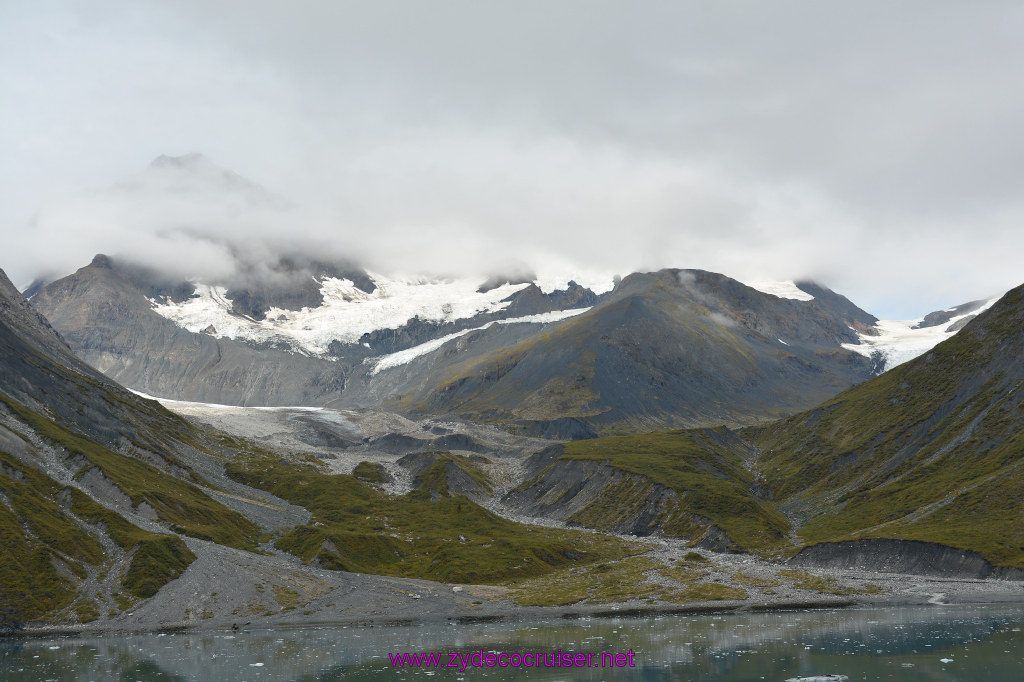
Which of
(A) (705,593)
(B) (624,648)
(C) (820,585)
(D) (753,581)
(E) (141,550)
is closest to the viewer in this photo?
(B) (624,648)

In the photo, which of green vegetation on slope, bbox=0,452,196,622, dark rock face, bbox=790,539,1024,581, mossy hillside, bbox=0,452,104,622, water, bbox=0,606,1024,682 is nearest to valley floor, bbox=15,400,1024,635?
dark rock face, bbox=790,539,1024,581

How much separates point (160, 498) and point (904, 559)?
480 feet

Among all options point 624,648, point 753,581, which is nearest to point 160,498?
point 624,648

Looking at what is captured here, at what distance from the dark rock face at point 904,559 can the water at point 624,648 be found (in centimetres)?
2297

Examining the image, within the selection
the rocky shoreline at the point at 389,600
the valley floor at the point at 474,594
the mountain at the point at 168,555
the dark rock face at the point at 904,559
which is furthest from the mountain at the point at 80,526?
the dark rock face at the point at 904,559

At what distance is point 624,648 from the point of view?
339 ft

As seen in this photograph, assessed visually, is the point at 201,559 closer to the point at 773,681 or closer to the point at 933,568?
the point at 773,681

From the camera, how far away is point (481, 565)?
565 ft

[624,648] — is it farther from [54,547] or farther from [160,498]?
[160,498]

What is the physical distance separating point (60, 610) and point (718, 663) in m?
92.7

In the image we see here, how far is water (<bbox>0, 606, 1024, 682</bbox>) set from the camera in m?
88.0

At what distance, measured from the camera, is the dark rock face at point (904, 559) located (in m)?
144

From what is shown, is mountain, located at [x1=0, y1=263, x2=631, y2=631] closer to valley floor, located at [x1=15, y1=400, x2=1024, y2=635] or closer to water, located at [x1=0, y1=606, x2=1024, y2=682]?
valley floor, located at [x1=15, y1=400, x2=1024, y2=635]

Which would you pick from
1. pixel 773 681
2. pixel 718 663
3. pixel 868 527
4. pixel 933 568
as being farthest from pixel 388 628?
pixel 868 527
